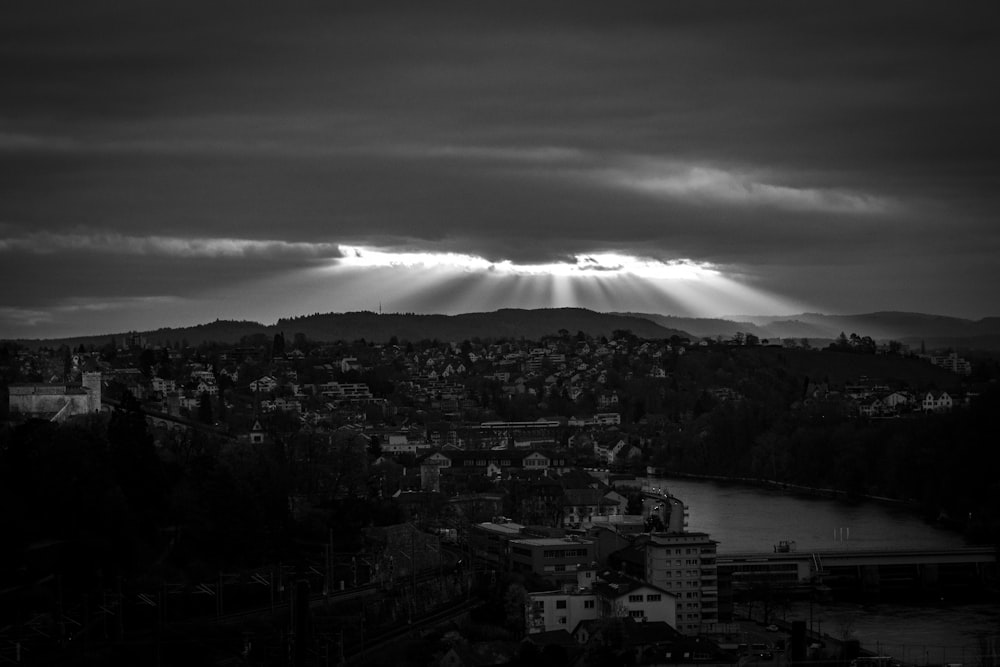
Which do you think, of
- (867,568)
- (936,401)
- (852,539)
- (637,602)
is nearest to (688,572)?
(637,602)

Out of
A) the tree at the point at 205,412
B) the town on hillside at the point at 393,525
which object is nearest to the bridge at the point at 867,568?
the town on hillside at the point at 393,525

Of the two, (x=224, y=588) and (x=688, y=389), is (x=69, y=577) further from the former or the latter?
(x=688, y=389)

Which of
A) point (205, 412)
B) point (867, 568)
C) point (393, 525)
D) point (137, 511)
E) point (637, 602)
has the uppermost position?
point (205, 412)

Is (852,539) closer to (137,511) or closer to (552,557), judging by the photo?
(552,557)

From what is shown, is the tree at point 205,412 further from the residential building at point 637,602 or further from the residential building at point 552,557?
the residential building at point 637,602

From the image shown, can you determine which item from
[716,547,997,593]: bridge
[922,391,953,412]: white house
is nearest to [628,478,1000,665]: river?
[716,547,997,593]: bridge

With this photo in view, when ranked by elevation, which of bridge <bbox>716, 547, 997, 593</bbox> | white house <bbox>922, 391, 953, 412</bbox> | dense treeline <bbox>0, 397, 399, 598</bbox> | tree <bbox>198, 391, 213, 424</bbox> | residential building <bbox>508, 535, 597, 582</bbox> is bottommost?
bridge <bbox>716, 547, 997, 593</bbox>

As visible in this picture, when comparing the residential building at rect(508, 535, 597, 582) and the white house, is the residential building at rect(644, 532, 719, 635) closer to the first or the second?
the residential building at rect(508, 535, 597, 582)
